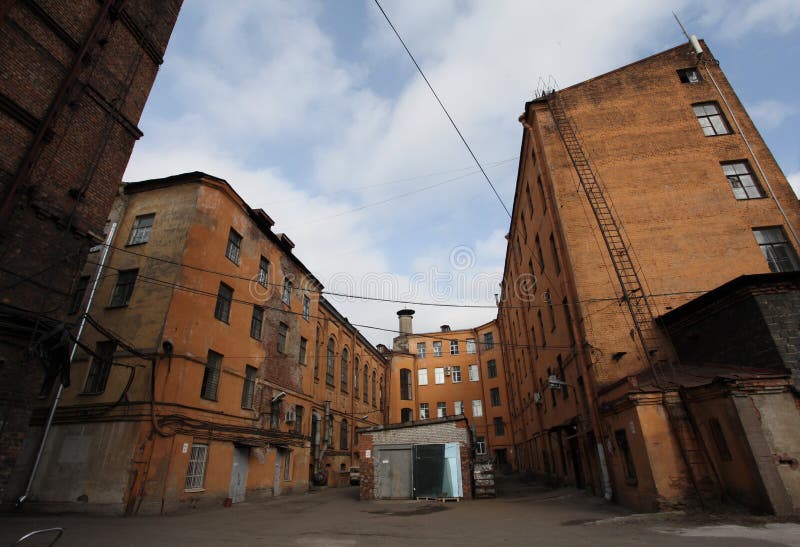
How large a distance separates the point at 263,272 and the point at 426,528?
1442 centimetres

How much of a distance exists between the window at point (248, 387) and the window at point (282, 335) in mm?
2719

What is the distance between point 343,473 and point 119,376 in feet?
56.8

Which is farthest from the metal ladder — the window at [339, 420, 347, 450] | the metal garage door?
the window at [339, 420, 347, 450]

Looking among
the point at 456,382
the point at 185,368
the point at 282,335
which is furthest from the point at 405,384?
the point at 185,368

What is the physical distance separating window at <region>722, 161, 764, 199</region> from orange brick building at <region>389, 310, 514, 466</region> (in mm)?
25225

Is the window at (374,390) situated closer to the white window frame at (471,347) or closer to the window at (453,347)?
the window at (453,347)

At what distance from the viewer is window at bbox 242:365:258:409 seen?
693 inches

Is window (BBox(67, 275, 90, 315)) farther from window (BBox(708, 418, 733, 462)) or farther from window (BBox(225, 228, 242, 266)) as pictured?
window (BBox(708, 418, 733, 462))

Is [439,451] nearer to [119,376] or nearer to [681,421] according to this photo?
[681,421]

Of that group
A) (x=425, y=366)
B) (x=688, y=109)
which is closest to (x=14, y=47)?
(x=688, y=109)

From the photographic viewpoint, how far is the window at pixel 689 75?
18.9m

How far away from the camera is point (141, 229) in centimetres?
1659

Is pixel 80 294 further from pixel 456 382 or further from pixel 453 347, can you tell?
pixel 453 347

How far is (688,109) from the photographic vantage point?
18.1 metres
